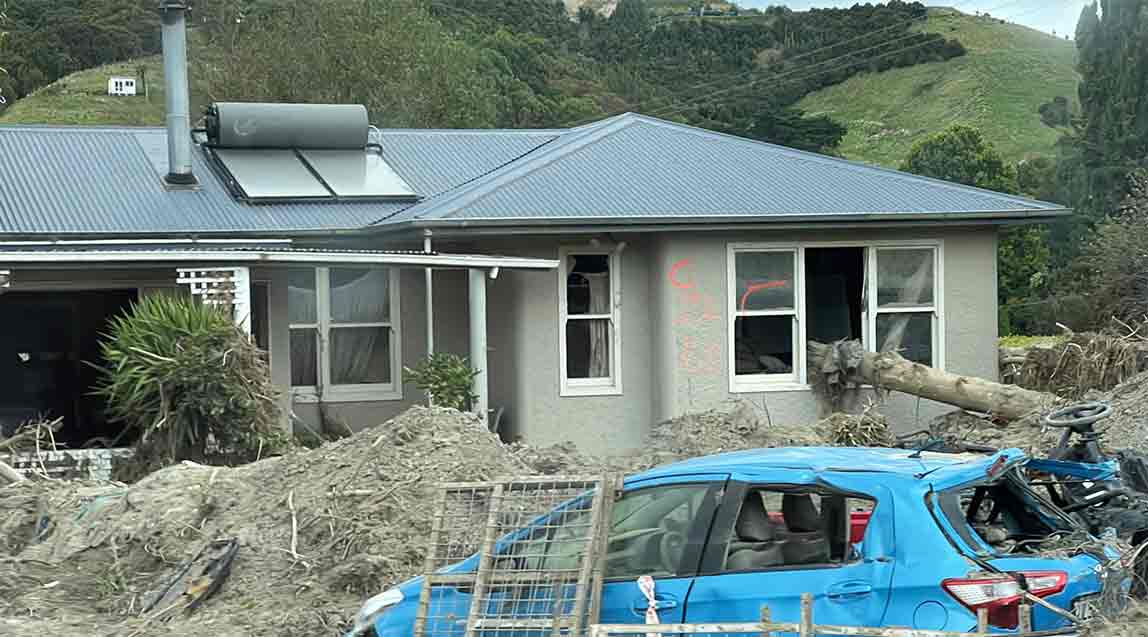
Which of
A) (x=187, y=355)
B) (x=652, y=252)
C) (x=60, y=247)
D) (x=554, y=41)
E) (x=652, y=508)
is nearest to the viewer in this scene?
(x=652, y=508)

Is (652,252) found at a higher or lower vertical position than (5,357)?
higher

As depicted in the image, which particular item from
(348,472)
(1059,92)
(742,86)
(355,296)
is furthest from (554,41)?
(348,472)

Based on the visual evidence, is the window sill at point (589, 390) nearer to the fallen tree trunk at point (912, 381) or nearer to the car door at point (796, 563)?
the fallen tree trunk at point (912, 381)

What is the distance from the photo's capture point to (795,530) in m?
7.09

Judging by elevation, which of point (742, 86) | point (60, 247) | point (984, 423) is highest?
point (742, 86)

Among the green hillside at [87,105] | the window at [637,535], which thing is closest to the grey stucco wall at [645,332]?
→ the window at [637,535]

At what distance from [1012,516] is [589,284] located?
395 inches

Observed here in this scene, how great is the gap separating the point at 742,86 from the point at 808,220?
70.0 metres

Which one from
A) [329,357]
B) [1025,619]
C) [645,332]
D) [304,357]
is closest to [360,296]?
[329,357]

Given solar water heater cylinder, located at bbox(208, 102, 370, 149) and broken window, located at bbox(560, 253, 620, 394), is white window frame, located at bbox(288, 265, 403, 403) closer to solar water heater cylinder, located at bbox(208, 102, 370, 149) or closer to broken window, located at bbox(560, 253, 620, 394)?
broken window, located at bbox(560, 253, 620, 394)

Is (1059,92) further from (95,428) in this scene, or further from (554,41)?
(95,428)

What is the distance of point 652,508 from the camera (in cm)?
747

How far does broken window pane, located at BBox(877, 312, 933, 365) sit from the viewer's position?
57.3 feet

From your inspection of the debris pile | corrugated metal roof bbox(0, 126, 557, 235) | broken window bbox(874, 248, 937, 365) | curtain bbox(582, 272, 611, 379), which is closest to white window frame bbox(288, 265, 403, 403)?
corrugated metal roof bbox(0, 126, 557, 235)
